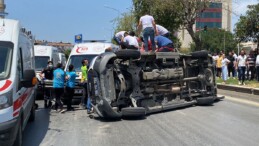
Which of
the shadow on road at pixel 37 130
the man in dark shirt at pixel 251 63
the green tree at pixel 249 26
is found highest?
the green tree at pixel 249 26

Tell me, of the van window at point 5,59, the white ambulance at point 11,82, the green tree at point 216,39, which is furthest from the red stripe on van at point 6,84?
the green tree at point 216,39

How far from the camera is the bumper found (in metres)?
6.49

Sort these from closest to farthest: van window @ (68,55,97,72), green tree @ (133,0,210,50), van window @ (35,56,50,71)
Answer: van window @ (68,55,97,72) < van window @ (35,56,50,71) < green tree @ (133,0,210,50)

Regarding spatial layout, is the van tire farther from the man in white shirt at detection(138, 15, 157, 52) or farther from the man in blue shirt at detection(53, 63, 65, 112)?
the man in blue shirt at detection(53, 63, 65, 112)

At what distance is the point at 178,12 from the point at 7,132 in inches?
832

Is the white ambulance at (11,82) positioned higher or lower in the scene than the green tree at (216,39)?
lower

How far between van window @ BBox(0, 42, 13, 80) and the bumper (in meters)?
0.85

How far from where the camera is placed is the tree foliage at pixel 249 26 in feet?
107

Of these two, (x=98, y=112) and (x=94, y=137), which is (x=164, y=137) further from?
(x=98, y=112)

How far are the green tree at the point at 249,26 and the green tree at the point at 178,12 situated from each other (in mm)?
6959

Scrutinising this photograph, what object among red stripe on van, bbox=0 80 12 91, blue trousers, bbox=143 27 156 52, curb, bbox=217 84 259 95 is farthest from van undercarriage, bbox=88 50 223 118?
red stripe on van, bbox=0 80 12 91

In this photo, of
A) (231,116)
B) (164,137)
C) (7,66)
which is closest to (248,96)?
(231,116)

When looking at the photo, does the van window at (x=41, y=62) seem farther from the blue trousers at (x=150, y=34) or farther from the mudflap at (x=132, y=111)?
the mudflap at (x=132, y=111)

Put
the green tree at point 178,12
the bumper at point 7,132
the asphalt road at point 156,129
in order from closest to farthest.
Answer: the bumper at point 7,132 → the asphalt road at point 156,129 → the green tree at point 178,12
